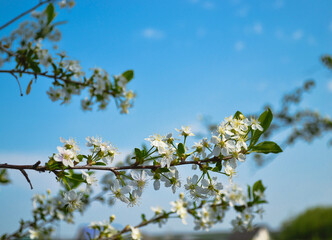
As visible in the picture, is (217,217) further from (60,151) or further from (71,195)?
(60,151)

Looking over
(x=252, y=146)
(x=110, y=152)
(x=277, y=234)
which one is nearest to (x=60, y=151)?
(x=110, y=152)

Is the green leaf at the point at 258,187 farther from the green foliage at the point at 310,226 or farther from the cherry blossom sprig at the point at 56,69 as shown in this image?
the green foliage at the point at 310,226

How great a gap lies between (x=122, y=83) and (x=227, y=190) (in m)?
0.94

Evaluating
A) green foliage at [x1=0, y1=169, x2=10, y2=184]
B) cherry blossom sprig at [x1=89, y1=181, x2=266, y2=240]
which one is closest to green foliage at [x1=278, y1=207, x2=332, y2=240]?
cherry blossom sprig at [x1=89, y1=181, x2=266, y2=240]

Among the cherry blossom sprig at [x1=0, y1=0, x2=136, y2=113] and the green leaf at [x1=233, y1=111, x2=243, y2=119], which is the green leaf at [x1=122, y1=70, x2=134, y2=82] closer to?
the cherry blossom sprig at [x1=0, y1=0, x2=136, y2=113]

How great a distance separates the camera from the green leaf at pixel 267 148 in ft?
3.45

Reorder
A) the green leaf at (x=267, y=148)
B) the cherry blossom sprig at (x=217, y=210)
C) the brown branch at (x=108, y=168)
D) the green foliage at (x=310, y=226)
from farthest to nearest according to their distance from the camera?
the green foliage at (x=310, y=226) → the cherry blossom sprig at (x=217, y=210) → the green leaf at (x=267, y=148) → the brown branch at (x=108, y=168)

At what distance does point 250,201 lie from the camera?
68.9 inches

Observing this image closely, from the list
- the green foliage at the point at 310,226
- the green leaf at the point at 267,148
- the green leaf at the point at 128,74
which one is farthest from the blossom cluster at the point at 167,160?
the green foliage at the point at 310,226

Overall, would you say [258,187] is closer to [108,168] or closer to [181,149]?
[181,149]

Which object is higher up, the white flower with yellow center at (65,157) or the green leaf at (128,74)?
the green leaf at (128,74)

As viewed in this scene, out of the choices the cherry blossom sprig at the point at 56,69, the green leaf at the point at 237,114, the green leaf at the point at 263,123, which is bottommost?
the green leaf at the point at 263,123

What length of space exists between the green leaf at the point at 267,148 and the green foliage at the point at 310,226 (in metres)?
10.5

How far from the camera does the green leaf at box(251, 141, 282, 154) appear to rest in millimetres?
1053
